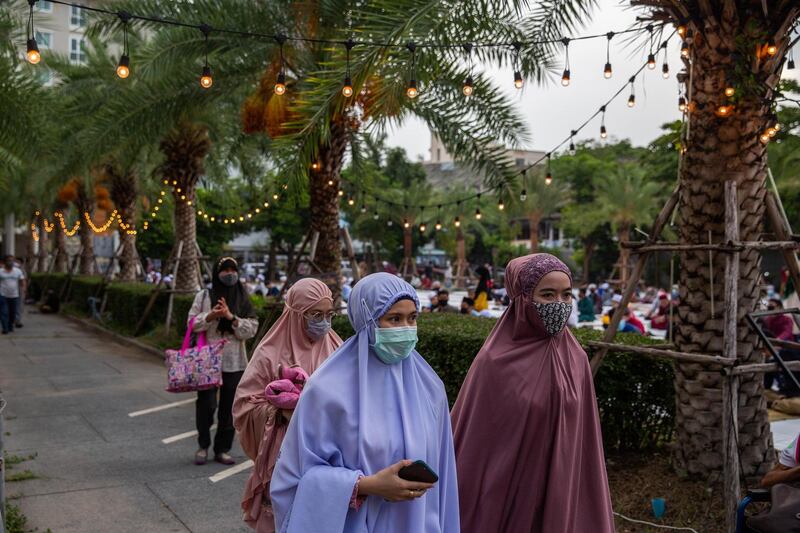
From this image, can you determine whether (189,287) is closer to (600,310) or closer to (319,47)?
(319,47)

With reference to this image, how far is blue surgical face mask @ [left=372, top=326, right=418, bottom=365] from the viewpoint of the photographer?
257 cm

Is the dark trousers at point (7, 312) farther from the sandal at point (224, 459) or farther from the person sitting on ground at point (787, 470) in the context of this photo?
the person sitting on ground at point (787, 470)

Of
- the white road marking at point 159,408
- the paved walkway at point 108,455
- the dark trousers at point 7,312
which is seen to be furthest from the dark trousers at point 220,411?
the dark trousers at point 7,312

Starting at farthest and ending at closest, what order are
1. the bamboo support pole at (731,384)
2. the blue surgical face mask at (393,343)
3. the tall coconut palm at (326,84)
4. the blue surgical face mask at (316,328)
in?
the tall coconut palm at (326,84)
the bamboo support pole at (731,384)
the blue surgical face mask at (316,328)
the blue surgical face mask at (393,343)

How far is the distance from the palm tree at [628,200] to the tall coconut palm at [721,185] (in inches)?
1321

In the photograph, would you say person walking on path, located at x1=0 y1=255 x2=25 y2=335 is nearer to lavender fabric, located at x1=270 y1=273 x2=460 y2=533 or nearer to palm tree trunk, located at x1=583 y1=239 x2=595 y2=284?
lavender fabric, located at x1=270 y1=273 x2=460 y2=533

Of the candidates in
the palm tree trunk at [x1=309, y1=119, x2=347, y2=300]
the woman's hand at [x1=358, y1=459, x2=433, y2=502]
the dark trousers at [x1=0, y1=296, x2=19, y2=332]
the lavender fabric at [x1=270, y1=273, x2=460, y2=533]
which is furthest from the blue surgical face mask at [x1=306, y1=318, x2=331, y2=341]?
the dark trousers at [x1=0, y1=296, x2=19, y2=332]

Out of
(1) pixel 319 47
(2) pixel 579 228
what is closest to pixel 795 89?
(1) pixel 319 47

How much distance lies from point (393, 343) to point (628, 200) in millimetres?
38557

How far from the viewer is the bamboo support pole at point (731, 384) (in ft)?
14.4

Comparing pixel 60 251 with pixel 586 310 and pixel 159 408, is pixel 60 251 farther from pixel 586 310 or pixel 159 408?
pixel 159 408

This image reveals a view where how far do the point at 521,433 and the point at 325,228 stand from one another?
7787 mm

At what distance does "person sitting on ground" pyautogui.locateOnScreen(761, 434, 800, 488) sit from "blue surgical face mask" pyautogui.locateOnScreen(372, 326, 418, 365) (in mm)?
1861

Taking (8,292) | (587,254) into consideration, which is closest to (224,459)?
(8,292)
